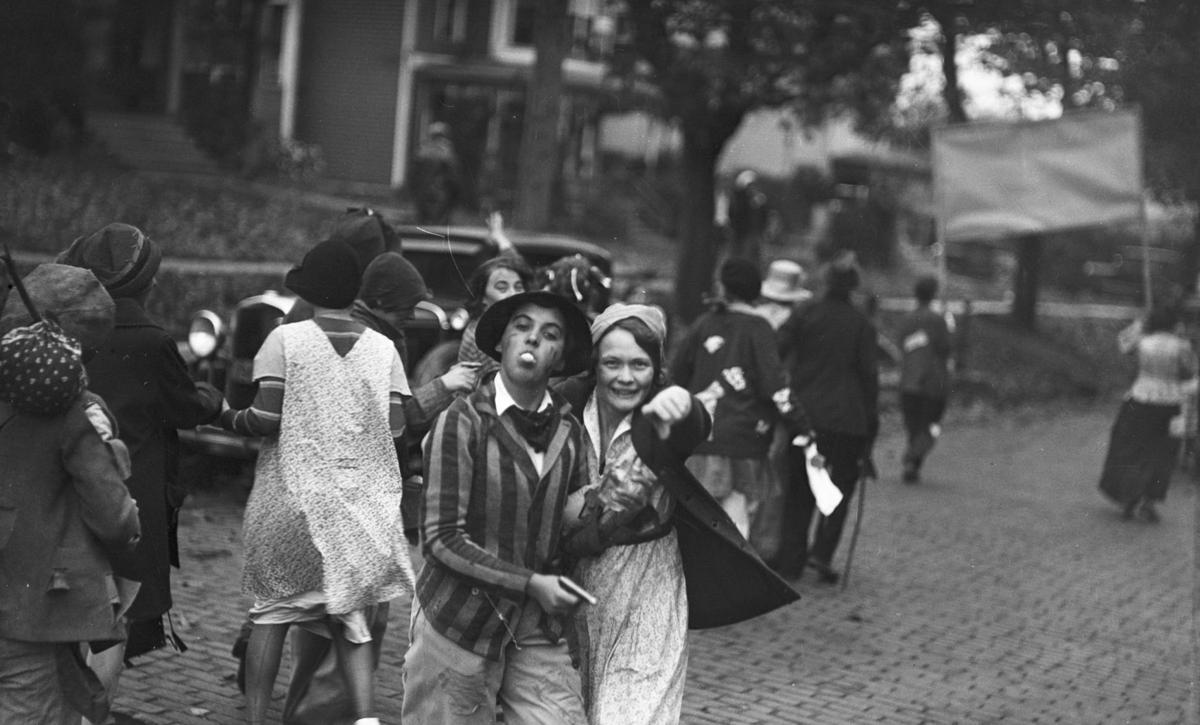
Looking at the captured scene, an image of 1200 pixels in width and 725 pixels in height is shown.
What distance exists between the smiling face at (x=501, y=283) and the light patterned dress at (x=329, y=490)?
1.22 m

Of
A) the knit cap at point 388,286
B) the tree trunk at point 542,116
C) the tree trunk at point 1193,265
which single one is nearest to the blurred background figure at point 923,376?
the tree trunk at point 542,116

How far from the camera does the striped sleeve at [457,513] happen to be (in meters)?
4.08

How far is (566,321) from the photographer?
14.4 ft

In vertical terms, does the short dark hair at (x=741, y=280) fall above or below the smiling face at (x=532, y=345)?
above

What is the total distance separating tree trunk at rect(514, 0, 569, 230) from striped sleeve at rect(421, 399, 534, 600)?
1201cm

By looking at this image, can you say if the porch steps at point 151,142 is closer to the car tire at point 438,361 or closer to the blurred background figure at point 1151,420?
the blurred background figure at point 1151,420

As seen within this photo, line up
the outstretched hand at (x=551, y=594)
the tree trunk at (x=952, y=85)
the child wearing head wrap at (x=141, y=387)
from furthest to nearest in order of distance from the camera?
the tree trunk at (x=952, y=85) → the child wearing head wrap at (x=141, y=387) → the outstretched hand at (x=551, y=594)

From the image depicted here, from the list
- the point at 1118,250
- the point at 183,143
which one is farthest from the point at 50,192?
the point at 1118,250

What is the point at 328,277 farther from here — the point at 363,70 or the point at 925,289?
the point at 363,70

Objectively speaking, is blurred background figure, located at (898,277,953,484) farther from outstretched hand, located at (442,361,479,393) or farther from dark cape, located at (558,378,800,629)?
dark cape, located at (558,378,800,629)

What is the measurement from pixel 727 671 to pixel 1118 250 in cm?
4328

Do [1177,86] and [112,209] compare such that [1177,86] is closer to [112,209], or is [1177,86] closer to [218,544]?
[112,209]

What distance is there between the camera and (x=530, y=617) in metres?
4.25

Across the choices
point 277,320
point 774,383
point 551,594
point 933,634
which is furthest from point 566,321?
point 277,320
